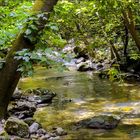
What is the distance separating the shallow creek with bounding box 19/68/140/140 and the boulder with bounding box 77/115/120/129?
0.16m

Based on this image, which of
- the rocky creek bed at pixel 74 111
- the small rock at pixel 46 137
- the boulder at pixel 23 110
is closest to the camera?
the small rock at pixel 46 137

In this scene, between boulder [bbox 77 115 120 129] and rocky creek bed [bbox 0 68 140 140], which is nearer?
rocky creek bed [bbox 0 68 140 140]

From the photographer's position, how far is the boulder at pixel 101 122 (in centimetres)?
771

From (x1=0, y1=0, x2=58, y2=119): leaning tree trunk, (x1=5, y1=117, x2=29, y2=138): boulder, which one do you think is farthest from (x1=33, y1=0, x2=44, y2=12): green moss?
(x1=5, y1=117, x2=29, y2=138): boulder

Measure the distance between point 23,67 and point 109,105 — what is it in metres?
5.24

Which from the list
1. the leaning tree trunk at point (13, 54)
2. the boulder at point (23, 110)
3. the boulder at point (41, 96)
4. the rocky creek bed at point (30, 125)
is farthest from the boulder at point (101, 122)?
the boulder at point (41, 96)

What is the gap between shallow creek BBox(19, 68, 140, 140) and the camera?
7.39 metres

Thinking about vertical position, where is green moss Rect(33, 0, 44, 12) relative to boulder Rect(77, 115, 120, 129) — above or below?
above

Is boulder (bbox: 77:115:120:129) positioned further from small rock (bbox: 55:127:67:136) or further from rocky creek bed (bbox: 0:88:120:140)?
small rock (bbox: 55:127:67:136)

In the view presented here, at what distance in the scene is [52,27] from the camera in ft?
18.2

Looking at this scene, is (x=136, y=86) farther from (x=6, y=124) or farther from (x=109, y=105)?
(x=6, y=124)

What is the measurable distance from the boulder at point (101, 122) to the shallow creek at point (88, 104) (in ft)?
0.53

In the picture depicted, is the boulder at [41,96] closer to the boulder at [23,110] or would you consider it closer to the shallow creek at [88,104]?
the shallow creek at [88,104]

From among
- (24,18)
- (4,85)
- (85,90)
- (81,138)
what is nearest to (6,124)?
(4,85)
